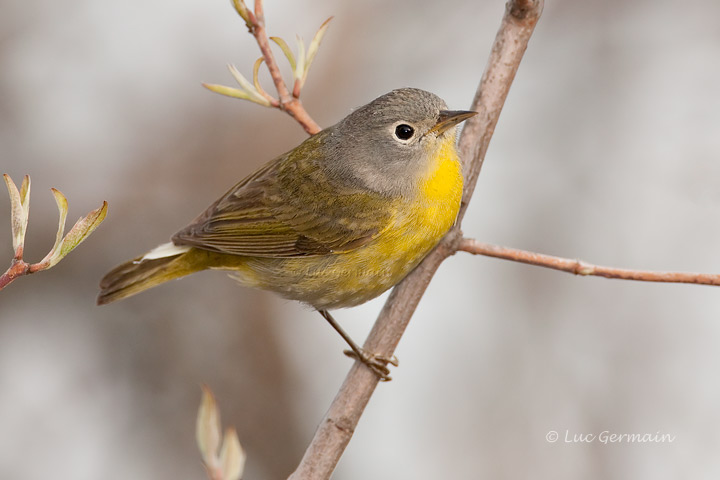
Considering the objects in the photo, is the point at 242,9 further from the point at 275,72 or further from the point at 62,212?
the point at 62,212

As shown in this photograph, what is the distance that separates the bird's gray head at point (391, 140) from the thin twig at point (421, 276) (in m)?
0.13

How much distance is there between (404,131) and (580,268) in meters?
1.18

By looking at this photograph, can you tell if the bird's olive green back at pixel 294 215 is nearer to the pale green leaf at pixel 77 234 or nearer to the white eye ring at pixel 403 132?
the white eye ring at pixel 403 132

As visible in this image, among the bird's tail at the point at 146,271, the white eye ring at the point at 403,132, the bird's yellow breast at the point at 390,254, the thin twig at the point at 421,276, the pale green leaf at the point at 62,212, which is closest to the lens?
the pale green leaf at the point at 62,212

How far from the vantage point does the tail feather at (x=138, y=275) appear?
3787mm

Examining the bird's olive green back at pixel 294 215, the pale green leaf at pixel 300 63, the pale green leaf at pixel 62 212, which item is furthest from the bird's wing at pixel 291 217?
the pale green leaf at pixel 62 212

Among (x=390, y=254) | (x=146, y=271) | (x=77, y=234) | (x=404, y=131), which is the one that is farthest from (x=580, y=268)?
(x=146, y=271)

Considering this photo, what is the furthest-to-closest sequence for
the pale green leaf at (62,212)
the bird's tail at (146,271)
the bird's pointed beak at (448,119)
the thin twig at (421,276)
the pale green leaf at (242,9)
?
the bird's tail at (146,271), the bird's pointed beak at (448,119), the thin twig at (421,276), the pale green leaf at (242,9), the pale green leaf at (62,212)

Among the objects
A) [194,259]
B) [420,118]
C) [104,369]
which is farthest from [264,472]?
[420,118]

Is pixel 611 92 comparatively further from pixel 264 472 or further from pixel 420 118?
pixel 264 472

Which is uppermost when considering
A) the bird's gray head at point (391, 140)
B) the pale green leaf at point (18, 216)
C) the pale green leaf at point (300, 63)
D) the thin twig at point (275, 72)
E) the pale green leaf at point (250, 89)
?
the bird's gray head at point (391, 140)

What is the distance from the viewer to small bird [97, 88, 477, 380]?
3428 millimetres

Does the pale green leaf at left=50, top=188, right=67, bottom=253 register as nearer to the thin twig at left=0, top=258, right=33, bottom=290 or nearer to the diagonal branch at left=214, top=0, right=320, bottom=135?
the thin twig at left=0, top=258, right=33, bottom=290

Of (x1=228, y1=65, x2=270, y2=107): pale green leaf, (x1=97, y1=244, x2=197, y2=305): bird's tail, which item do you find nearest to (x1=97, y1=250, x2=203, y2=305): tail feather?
(x1=97, y1=244, x2=197, y2=305): bird's tail
